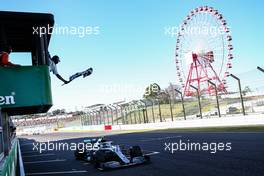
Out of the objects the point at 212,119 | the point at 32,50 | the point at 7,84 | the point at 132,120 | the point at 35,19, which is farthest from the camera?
the point at 132,120

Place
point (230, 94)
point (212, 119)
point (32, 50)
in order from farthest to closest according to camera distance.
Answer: point (230, 94) → point (212, 119) → point (32, 50)

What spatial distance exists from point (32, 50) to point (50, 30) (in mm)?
802

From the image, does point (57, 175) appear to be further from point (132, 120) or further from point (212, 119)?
point (132, 120)

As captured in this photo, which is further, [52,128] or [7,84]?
[52,128]

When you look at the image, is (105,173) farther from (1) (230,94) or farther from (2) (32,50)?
(1) (230,94)

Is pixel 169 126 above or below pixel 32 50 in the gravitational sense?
below

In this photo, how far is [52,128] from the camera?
77438 mm

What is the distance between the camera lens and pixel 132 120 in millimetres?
41781

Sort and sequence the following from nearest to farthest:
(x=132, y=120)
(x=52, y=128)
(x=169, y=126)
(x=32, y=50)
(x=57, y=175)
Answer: (x=32, y=50) → (x=57, y=175) → (x=169, y=126) → (x=132, y=120) → (x=52, y=128)

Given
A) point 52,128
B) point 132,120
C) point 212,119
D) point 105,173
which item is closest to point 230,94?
point 212,119

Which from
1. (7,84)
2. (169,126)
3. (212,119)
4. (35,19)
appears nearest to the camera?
(7,84)

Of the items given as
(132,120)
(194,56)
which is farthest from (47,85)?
(194,56)

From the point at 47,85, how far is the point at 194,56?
4642cm

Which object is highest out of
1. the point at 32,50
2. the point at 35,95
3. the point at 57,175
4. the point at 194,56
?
the point at 194,56
